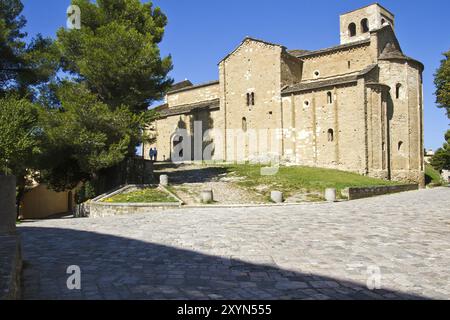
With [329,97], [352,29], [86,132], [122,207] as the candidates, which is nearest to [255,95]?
[329,97]

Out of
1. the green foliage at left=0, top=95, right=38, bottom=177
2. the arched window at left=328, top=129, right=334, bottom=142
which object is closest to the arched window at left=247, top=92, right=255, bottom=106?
the arched window at left=328, top=129, right=334, bottom=142

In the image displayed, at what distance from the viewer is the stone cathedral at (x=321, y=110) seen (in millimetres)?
31094

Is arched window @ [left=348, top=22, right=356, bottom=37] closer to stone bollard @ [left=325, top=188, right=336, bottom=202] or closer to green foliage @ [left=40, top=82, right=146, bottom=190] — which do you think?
stone bollard @ [left=325, top=188, right=336, bottom=202]

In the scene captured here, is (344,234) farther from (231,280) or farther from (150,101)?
(150,101)

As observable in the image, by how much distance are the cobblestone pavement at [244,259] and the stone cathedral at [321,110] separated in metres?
20.8

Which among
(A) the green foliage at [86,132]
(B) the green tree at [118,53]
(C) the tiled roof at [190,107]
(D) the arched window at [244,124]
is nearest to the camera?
(A) the green foliage at [86,132]

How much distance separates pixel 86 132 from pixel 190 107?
23493 mm

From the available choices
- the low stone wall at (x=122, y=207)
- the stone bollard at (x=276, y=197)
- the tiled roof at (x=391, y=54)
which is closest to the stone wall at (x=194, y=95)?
the tiled roof at (x=391, y=54)

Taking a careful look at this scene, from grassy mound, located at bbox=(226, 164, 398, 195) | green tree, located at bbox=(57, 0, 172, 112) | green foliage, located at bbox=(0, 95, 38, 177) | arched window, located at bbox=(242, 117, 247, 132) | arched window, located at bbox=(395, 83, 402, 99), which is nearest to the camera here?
green foliage, located at bbox=(0, 95, 38, 177)

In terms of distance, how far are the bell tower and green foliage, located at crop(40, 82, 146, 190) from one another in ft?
105

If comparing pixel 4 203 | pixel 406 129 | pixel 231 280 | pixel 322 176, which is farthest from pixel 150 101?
pixel 406 129

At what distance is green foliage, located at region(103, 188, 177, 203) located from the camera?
17.9 m

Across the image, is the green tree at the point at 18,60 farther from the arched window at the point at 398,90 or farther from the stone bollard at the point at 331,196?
the arched window at the point at 398,90

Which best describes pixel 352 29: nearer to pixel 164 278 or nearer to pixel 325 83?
pixel 325 83
